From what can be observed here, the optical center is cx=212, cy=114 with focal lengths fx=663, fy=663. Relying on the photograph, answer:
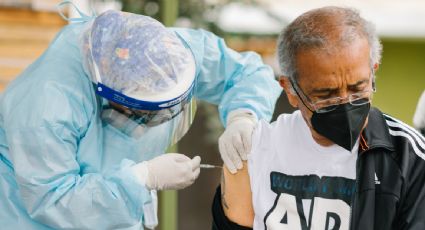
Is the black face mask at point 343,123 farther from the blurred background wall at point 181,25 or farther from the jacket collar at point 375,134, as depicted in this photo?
the blurred background wall at point 181,25

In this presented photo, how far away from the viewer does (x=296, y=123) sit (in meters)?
2.12

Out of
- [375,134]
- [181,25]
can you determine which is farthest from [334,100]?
[181,25]

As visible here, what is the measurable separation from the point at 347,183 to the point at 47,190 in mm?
930

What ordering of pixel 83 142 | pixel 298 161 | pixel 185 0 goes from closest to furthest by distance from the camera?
pixel 298 161 → pixel 83 142 → pixel 185 0

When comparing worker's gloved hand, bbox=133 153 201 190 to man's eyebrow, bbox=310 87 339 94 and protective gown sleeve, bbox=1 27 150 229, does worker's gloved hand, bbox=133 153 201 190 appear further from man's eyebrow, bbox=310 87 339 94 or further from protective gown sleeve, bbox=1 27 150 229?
man's eyebrow, bbox=310 87 339 94

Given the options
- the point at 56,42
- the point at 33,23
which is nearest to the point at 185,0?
the point at 33,23

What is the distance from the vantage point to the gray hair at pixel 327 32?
1851 millimetres

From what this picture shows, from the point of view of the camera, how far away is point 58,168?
6.92ft

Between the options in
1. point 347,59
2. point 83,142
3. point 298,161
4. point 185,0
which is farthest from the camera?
point 185,0

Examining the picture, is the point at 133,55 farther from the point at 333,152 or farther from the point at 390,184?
the point at 390,184

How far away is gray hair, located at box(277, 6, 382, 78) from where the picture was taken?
1.85 metres

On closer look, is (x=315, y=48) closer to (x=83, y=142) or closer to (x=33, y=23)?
(x=83, y=142)

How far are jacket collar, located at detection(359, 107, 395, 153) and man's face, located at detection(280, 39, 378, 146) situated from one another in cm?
12

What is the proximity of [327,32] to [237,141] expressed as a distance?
526 mm
